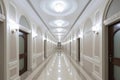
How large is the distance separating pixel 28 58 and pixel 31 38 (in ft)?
3.70

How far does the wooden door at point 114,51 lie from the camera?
3.97m

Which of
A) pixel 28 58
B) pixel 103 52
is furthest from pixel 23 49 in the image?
pixel 103 52

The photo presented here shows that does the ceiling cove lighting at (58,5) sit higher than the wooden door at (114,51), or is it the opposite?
the ceiling cove lighting at (58,5)

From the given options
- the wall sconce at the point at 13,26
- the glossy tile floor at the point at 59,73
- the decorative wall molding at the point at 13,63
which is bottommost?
the glossy tile floor at the point at 59,73

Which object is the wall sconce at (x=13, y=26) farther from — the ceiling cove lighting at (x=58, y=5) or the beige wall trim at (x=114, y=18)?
the beige wall trim at (x=114, y=18)

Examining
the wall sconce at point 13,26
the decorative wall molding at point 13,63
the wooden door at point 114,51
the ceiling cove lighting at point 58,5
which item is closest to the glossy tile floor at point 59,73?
the decorative wall molding at point 13,63

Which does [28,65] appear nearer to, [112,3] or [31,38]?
[31,38]

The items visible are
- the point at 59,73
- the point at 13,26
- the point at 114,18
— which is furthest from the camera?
the point at 59,73

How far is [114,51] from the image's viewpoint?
426 cm

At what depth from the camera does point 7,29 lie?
422cm

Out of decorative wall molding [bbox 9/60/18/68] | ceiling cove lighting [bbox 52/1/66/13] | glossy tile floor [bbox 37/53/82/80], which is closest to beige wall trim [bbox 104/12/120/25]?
ceiling cove lighting [bbox 52/1/66/13]

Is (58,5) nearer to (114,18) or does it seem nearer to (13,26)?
(13,26)

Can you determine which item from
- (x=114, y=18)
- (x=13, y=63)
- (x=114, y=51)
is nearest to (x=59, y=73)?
(x=13, y=63)

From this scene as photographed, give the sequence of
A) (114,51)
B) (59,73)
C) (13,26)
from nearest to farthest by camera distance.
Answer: (114,51), (13,26), (59,73)
